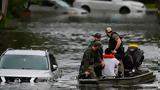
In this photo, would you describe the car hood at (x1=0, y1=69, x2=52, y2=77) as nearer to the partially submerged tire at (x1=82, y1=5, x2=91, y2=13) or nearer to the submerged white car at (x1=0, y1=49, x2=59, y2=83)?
the submerged white car at (x1=0, y1=49, x2=59, y2=83)

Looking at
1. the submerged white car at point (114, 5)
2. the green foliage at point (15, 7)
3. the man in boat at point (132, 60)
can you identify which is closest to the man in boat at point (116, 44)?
the man in boat at point (132, 60)

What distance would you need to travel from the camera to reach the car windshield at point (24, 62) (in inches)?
918

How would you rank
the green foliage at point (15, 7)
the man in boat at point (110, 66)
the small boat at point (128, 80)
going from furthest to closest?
the green foliage at point (15, 7), the man in boat at point (110, 66), the small boat at point (128, 80)

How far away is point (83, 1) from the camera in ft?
262

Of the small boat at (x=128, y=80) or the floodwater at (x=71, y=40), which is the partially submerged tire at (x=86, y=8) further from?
the small boat at (x=128, y=80)

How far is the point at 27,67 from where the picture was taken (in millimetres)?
23219

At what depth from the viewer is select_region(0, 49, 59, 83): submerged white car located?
22062mm

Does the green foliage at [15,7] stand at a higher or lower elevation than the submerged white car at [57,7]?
higher

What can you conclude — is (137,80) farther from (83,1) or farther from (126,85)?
(83,1)

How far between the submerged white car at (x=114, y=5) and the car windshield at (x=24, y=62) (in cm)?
5473

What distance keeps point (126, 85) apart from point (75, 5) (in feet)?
186

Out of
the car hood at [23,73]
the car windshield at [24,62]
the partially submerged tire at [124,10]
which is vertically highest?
the car windshield at [24,62]

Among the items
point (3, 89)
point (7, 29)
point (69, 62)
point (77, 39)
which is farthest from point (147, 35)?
Result: point (3, 89)

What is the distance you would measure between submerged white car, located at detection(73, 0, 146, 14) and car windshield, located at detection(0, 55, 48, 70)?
180 feet
